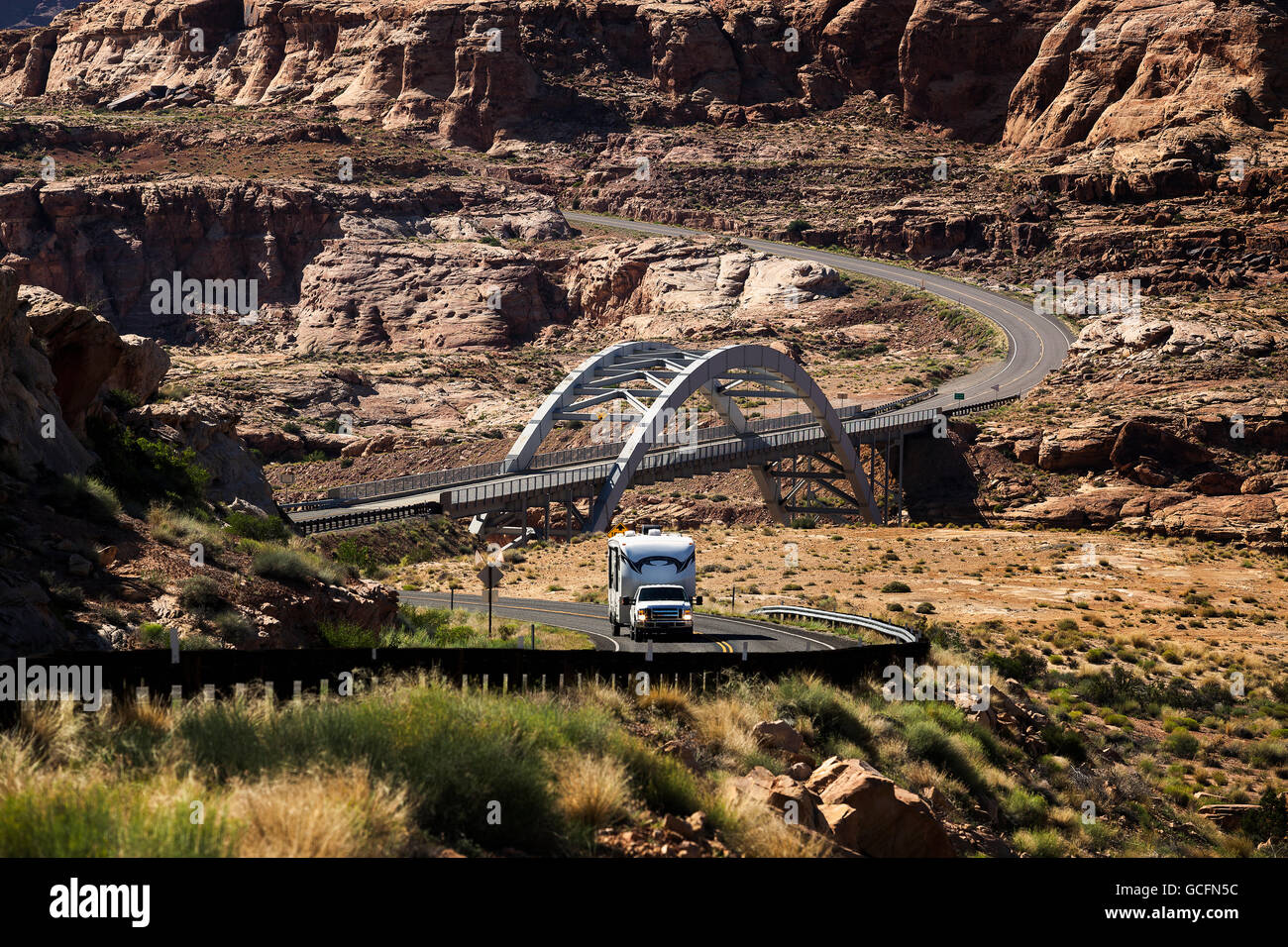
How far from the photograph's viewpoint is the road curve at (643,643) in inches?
1009

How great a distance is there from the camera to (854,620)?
99.8 ft

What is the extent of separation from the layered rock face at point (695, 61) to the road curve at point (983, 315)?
65.8 feet

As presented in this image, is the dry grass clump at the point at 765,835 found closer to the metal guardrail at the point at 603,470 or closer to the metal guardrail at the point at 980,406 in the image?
the metal guardrail at the point at 603,470

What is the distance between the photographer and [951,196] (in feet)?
385

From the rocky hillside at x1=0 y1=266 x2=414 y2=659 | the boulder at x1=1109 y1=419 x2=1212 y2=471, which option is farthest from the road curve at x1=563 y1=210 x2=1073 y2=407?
the rocky hillside at x1=0 y1=266 x2=414 y2=659

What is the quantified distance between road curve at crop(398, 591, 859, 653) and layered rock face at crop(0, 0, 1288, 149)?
98.2 m

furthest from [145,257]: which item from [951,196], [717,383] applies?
[951,196]

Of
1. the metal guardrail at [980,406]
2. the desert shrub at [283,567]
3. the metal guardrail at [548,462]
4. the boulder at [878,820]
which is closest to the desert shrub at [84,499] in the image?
the desert shrub at [283,567]

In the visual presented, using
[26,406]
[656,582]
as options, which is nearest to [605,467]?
[656,582]

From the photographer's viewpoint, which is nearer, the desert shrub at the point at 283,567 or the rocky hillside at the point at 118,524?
the rocky hillside at the point at 118,524

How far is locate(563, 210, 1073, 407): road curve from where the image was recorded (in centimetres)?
8656

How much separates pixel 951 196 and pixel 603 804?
113927 millimetres

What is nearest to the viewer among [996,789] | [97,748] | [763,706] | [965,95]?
[97,748]
